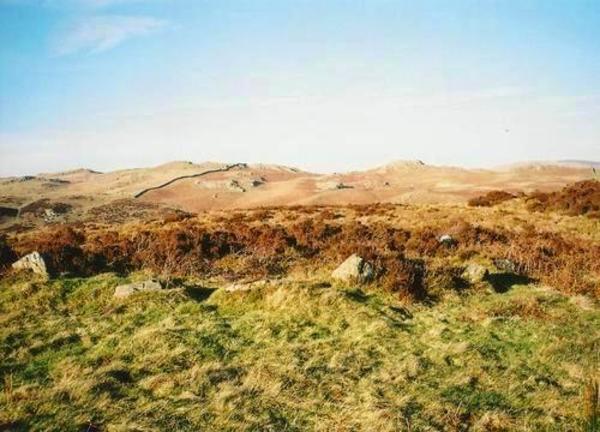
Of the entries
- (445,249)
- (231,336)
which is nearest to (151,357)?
(231,336)

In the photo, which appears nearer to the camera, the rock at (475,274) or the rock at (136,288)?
the rock at (136,288)

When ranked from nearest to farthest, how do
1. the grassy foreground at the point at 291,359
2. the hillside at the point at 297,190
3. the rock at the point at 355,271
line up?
the grassy foreground at the point at 291,359
the rock at the point at 355,271
the hillside at the point at 297,190

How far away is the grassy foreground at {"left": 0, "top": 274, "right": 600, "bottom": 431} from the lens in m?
5.81

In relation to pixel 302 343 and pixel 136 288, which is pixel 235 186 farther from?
pixel 302 343

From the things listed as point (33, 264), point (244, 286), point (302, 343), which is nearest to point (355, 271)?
point (244, 286)

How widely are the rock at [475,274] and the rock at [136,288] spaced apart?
6887mm

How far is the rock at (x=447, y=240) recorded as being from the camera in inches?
615

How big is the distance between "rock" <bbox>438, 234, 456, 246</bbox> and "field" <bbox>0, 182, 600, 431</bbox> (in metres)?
0.99

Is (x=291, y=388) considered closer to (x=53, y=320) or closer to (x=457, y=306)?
(x=457, y=306)

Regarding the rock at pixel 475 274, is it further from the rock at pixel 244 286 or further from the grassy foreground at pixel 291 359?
the rock at pixel 244 286

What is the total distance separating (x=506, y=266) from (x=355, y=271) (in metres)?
4.32

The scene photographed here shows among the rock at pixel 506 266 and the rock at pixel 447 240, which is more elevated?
the rock at pixel 447 240

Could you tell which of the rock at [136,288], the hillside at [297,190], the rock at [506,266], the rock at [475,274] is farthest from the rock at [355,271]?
the hillside at [297,190]

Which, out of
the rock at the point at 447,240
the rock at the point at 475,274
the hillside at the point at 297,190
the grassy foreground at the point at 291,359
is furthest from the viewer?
the hillside at the point at 297,190
